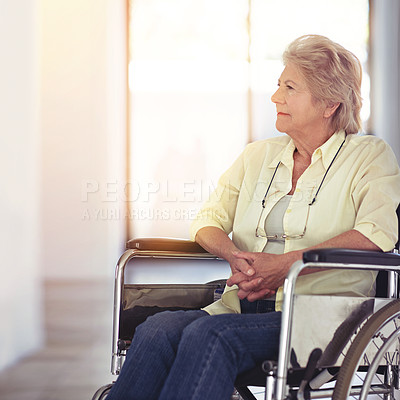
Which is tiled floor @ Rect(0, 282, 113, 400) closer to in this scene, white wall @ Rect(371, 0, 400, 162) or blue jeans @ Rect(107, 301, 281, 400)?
blue jeans @ Rect(107, 301, 281, 400)

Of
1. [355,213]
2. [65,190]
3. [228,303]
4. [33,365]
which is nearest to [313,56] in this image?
[355,213]

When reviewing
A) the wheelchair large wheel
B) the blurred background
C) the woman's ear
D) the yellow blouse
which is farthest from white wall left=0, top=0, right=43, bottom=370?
the wheelchair large wheel

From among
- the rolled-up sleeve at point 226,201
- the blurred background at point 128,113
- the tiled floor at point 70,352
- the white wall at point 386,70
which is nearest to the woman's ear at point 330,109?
the rolled-up sleeve at point 226,201

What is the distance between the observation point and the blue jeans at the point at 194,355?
1059 mm

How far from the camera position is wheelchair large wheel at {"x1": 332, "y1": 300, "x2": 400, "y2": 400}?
1.08 metres

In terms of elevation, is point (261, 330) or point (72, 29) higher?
point (72, 29)

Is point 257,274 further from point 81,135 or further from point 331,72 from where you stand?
point 81,135

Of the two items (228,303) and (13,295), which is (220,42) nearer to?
(13,295)

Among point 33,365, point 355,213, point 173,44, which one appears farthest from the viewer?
point 173,44

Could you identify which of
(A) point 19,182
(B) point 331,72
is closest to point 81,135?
(A) point 19,182

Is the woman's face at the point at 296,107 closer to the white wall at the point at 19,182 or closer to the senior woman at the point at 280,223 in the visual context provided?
the senior woman at the point at 280,223

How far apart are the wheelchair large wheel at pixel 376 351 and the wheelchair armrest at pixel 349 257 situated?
0.36 feet

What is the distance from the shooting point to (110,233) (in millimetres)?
3500

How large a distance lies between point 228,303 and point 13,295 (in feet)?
5.77
